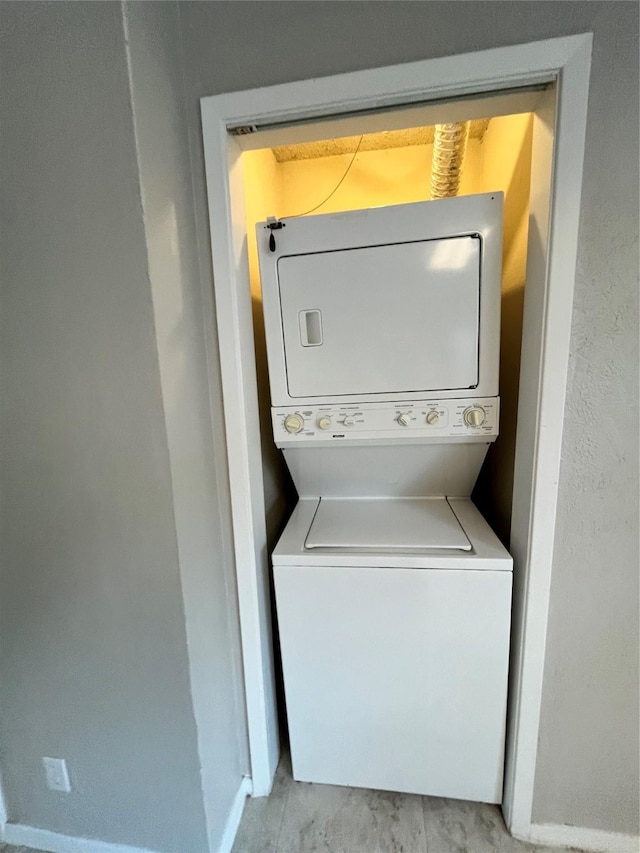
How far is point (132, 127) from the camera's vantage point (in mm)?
889

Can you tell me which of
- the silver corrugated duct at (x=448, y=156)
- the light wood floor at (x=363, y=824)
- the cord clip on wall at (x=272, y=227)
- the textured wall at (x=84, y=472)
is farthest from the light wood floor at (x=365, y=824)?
the silver corrugated duct at (x=448, y=156)

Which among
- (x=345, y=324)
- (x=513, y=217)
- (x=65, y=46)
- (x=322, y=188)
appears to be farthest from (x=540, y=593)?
(x=322, y=188)

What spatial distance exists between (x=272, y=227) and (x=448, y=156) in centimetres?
84

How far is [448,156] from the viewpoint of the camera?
1.56m

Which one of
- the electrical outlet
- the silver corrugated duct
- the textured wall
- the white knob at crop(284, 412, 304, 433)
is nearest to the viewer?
the textured wall

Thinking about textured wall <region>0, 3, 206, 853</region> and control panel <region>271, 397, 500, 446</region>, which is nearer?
textured wall <region>0, 3, 206, 853</region>

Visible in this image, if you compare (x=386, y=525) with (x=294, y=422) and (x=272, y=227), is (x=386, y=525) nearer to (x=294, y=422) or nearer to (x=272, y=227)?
(x=294, y=422)

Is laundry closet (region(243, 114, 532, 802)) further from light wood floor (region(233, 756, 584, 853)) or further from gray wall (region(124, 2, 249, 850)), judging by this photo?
gray wall (region(124, 2, 249, 850))

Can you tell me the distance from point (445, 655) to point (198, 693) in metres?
0.78

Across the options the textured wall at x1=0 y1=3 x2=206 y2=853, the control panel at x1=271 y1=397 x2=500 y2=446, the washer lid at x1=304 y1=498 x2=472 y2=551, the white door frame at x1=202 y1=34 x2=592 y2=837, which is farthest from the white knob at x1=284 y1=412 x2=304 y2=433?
the textured wall at x1=0 y1=3 x2=206 y2=853

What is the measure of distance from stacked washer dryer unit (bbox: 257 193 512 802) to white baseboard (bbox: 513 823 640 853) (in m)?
0.17

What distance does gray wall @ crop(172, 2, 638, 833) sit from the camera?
3.10 feet

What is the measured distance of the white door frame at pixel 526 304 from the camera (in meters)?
0.97

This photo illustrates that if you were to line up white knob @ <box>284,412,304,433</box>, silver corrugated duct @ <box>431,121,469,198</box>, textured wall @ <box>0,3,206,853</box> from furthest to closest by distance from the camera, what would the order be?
1. silver corrugated duct @ <box>431,121,469,198</box>
2. white knob @ <box>284,412,304,433</box>
3. textured wall @ <box>0,3,206,853</box>
